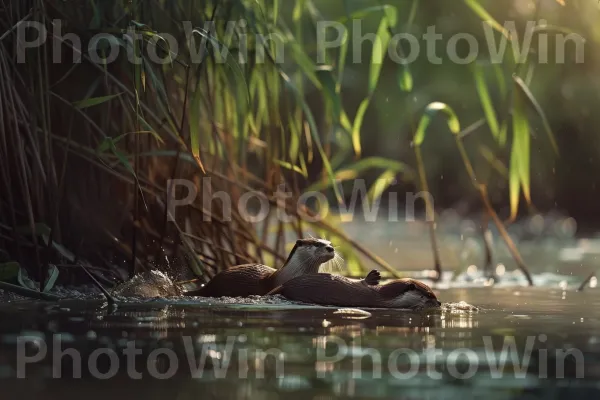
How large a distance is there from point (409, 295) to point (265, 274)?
2.19 ft

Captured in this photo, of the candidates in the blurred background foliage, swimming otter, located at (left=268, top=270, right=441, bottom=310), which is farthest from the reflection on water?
the blurred background foliage

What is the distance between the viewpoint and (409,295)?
15.7 ft

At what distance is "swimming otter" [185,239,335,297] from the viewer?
4906mm

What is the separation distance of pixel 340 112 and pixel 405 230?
771 cm

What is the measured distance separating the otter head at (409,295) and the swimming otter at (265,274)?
497 mm

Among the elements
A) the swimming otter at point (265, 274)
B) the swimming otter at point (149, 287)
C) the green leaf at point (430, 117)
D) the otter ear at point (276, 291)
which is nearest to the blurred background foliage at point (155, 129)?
the green leaf at point (430, 117)

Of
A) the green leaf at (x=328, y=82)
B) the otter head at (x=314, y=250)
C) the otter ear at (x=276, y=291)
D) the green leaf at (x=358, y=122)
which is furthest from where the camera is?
the green leaf at (x=358, y=122)

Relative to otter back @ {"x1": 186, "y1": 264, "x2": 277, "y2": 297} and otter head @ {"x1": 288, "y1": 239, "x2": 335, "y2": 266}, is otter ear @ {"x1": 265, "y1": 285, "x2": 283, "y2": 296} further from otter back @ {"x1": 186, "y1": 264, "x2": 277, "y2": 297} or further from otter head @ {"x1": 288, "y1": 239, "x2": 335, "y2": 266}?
otter head @ {"x1": 288, "y1": 239, "x2": 335, "y2": 266}

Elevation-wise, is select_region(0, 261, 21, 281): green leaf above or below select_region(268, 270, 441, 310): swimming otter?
above

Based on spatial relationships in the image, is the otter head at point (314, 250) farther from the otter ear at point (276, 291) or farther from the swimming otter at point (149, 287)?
the swimming otter at point (149, 287)

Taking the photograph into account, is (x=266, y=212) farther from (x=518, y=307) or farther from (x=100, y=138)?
(x=518, y=307)

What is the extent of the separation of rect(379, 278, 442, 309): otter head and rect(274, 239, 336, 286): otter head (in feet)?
1.66

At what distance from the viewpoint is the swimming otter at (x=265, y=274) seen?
491 cm

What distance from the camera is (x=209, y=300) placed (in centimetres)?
471
